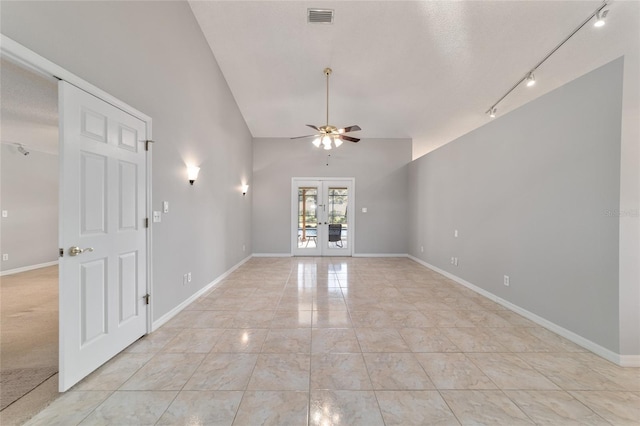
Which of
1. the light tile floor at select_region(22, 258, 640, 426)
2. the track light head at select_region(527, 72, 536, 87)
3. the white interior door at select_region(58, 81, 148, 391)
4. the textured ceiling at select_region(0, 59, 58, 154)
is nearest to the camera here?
the light tile floor at select_region(22, 258, 640, 426)

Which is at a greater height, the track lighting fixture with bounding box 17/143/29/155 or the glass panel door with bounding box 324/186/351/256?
the track lighting fixture with bounding box 17/143/29/155

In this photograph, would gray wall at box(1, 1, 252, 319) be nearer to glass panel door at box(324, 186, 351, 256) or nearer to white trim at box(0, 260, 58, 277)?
glass panel door at box(324, 186, 351, 256)

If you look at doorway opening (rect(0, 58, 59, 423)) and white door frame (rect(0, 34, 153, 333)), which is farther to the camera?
doorway opening (rect(0, 58, 59, 423))

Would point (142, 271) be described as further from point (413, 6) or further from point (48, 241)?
point (48, 241)

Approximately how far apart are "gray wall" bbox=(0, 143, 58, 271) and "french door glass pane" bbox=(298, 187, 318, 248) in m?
5.97

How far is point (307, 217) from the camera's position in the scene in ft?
22.7

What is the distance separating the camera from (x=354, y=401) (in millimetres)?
1594

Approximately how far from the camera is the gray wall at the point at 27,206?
197 inches

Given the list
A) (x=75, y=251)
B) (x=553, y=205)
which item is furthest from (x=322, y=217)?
(x=75, y=251)

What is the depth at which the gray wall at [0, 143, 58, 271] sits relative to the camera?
500 centimetres

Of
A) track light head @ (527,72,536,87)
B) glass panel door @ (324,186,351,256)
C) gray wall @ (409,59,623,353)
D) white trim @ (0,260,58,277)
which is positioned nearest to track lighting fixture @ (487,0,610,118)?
track light head @ (527,72,536,87)

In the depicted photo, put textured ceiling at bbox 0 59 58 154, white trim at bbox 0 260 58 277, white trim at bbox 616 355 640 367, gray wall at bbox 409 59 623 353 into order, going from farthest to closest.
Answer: white trim at bbox 0 260 58 277, textured ceiling at bbox 0 59 58 154, gray wall at bbox 409 59 623 353, white trim at bbox 616 355 640 367

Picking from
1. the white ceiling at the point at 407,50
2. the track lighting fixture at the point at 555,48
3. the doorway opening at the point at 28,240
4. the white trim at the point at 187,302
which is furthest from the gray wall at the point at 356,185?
the doorway opening at the point at 28,240

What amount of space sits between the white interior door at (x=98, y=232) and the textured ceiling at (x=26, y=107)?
23.9 inches
